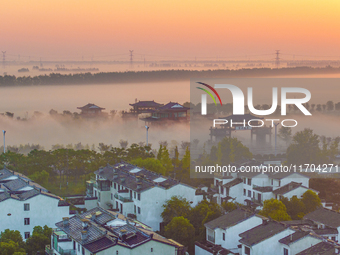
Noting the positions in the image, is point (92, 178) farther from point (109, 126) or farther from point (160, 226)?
point (109, 126)

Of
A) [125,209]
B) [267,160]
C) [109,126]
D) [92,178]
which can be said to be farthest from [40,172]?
[109,126]

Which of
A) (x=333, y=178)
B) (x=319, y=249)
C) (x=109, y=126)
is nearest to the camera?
(x=319, y=249)

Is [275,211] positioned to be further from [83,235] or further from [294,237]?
[83,235]

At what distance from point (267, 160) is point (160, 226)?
12.8 m

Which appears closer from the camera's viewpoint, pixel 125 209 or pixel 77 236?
pixel 77 236

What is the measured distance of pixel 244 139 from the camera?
32.3 metres

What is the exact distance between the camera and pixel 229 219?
56.7ft

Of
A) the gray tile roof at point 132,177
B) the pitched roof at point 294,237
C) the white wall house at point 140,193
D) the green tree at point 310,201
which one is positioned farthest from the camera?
the gray tile roof at point 132,177

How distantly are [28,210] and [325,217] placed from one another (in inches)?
391

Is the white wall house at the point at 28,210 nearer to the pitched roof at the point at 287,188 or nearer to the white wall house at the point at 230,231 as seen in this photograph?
the white wall house at the point at 230,231

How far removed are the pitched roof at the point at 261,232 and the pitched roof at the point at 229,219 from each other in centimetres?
56

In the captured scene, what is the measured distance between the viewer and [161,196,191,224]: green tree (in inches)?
767

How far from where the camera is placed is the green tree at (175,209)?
19.5 meters

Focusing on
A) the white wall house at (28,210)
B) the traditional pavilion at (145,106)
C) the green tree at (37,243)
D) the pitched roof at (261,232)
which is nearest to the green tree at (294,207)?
the pitched roof at (261,232)
